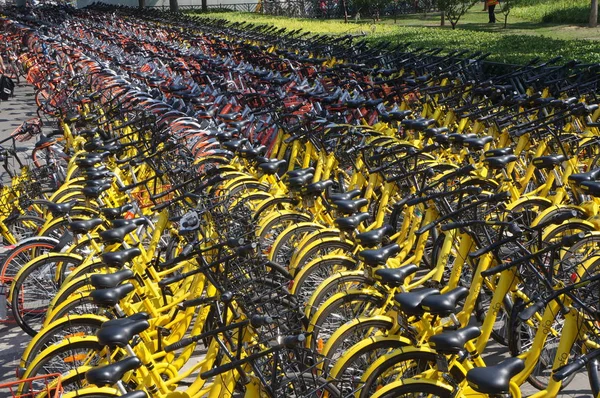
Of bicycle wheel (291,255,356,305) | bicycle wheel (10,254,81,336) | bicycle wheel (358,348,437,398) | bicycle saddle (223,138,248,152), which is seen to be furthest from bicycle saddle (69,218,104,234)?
bicycle wheel (358,348,437,398)

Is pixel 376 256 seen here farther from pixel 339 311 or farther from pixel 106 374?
pixel 106 374

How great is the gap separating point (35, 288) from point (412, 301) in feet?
9.99

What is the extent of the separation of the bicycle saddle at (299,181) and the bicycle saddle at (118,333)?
2.19 m

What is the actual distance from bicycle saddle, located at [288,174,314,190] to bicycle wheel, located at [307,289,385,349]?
3.96 ft

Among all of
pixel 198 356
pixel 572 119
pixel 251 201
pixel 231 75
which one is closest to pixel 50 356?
pixel 198 356

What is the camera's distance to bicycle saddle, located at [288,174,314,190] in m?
5.17

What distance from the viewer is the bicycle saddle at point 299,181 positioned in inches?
203

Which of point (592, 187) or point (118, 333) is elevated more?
point (592, 187)

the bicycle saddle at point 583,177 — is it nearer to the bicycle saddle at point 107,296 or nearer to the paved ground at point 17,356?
the paved ground at point 17,356

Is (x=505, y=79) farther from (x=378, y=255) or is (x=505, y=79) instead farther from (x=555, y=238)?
(x=378, y=255)

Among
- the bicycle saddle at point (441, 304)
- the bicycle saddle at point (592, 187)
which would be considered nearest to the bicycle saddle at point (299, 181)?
the bicycle saddle at point (592, 187)

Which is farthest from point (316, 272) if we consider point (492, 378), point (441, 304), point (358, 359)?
point (492, 378)

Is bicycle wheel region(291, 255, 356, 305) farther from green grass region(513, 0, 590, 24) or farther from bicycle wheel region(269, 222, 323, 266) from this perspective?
green grass region(513, 0, 590, 24)

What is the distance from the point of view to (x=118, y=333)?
311 centimetres
